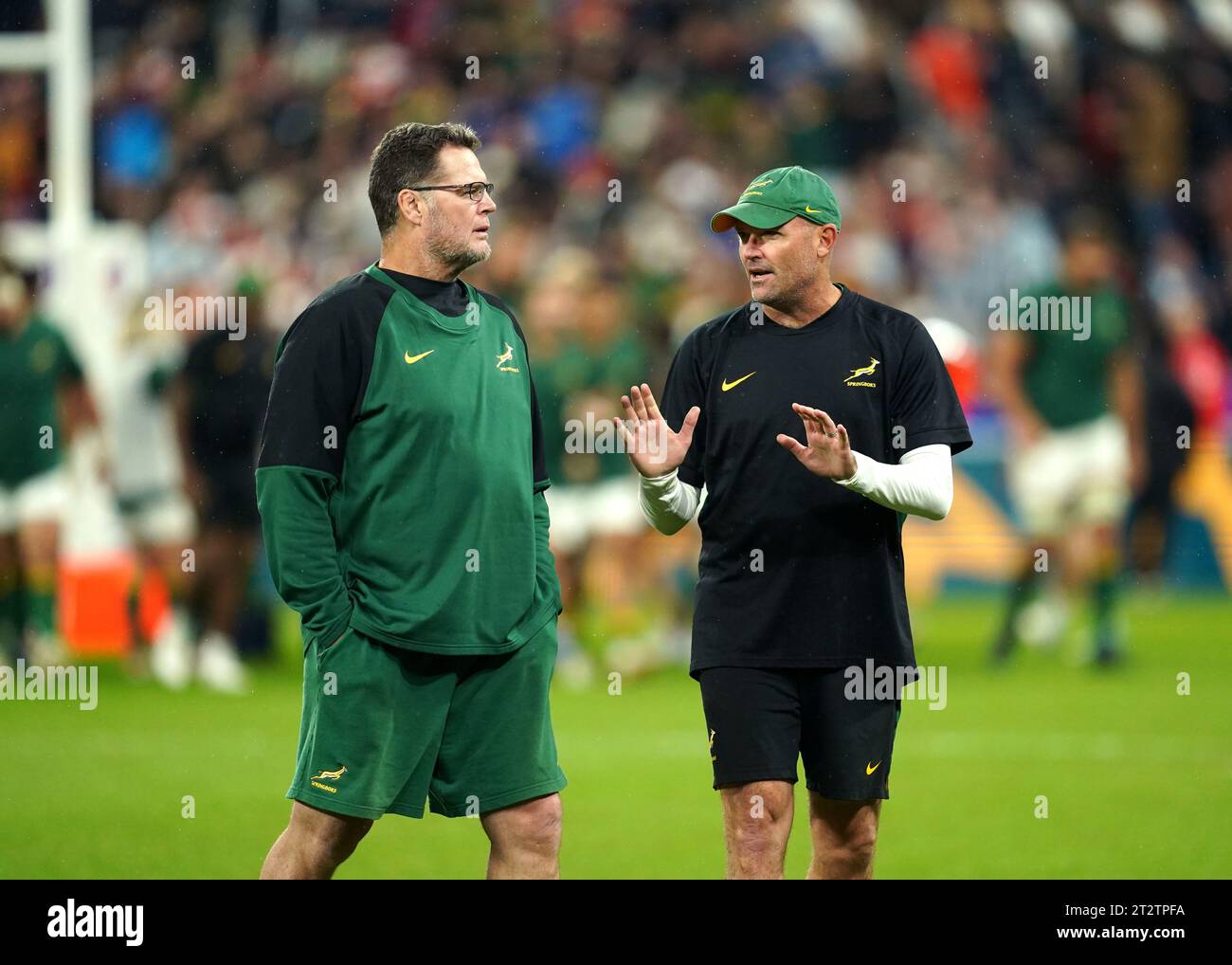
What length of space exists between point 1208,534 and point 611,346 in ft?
16.4

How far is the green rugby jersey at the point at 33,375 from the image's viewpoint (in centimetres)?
1057

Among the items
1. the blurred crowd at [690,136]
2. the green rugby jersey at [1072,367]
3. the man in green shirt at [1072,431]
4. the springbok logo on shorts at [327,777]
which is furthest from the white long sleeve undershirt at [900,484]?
the blurred crowd at [690,136]

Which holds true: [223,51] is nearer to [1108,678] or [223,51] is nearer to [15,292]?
[15,292]

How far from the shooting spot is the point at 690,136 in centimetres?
1426

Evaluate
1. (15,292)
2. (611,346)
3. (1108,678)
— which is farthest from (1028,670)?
(15,292)

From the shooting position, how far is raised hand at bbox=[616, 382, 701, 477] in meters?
4.53

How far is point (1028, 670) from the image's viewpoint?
11031 millimetres

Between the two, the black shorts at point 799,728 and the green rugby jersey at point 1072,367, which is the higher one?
the green rugby jersey at point 1072,367

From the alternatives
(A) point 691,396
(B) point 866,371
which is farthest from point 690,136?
(B) point 866,371

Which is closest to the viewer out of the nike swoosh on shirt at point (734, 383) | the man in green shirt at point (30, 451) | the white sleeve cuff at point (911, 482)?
the white sleeve cuff at point (911, 482)

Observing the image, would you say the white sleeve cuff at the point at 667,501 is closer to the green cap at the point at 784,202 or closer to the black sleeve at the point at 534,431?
the black sleeve at the point at 534,431

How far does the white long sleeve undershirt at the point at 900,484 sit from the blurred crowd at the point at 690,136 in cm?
779

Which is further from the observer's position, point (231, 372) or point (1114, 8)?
point (1114, 8)

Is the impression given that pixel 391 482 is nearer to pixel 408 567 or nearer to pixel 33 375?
pixel 408 567
